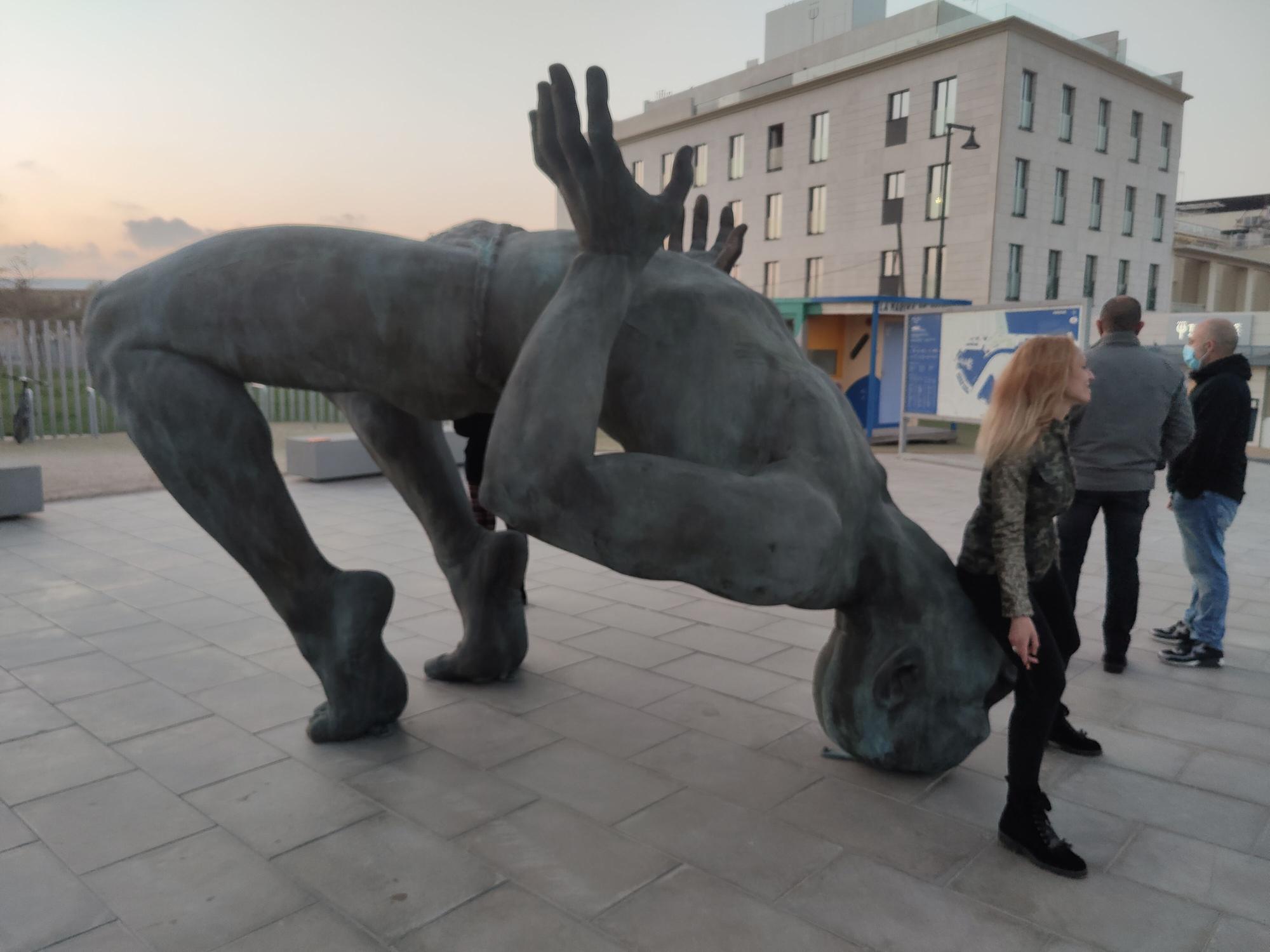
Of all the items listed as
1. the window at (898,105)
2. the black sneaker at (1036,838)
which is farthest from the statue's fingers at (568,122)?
the window at (898,105)

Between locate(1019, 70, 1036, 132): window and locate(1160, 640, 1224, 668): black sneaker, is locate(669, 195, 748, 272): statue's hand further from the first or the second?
locate(1019, 70, 1036, 132): window

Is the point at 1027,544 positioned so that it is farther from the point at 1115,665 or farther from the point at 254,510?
the point at 254,510

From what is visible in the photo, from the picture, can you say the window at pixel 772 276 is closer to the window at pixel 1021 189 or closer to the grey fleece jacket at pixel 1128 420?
the window at pixel 1021 189

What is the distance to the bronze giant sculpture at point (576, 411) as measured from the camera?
2025 millimetres

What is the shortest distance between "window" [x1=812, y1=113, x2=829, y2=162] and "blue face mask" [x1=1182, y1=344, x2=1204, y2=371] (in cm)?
2997

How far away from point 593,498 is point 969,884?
4.88 ft

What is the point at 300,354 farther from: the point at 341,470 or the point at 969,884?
the point at 341,470

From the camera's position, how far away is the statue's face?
2658mm

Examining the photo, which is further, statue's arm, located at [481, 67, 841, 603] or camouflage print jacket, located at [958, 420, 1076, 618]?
camouflage print jacket, located at [958, 420, 1076, 618]

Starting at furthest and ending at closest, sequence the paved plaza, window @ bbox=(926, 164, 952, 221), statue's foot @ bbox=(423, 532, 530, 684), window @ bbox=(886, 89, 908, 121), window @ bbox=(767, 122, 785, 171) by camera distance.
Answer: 1. window @ bbox=(767, 122, 785, 171)
2. window @ bbox=(886, 89, 908, 121)
3. window @ bbox=(926, 164, 952, 221)
4. statue's foot @ bbox=(423, 532, 530, 684)
5. the paved plaza

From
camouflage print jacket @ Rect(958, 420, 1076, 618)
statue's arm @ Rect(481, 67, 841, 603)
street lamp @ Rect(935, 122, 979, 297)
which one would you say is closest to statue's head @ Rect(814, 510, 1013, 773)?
camouflage print jacket @ Rect(958, 420, 1076, 618)

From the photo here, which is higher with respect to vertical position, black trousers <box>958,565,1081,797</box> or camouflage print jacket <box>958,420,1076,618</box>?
camouflage print jacket <box>958,420,1076,618</box>

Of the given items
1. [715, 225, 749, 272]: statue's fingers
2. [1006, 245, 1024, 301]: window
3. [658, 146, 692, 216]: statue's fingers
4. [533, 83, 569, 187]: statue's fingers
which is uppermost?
[1006, 245, 1024, 301]: window

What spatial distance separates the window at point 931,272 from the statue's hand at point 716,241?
94.5 ft
